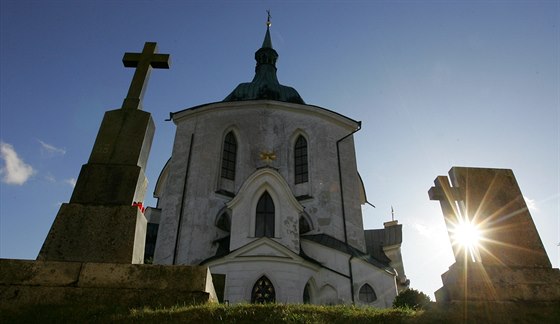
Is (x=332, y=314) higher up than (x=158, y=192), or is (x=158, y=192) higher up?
(x=158, y=192)

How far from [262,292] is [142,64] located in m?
9.67

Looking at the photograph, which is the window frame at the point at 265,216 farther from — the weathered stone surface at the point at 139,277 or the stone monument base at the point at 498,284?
the weathered stone surface at the point at 139,277

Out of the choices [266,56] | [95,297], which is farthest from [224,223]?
[266,56]

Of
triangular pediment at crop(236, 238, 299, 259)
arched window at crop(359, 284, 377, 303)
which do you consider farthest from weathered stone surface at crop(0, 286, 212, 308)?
arched window at crop(359, 284, 377, 303)

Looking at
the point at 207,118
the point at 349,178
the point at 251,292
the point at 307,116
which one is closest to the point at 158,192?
the point at 207,118

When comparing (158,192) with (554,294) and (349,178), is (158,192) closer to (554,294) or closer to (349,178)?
(349,178)

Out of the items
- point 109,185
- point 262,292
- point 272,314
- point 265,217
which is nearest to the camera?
point 272,314

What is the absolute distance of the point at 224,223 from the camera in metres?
20.8

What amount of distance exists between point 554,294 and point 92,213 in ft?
22.4

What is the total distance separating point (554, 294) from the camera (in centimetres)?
581

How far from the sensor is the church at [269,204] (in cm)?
1554

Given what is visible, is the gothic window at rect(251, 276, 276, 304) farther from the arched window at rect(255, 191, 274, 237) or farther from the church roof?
the church roof

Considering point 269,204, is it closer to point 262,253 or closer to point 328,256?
point 262,253

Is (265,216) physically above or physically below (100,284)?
above
